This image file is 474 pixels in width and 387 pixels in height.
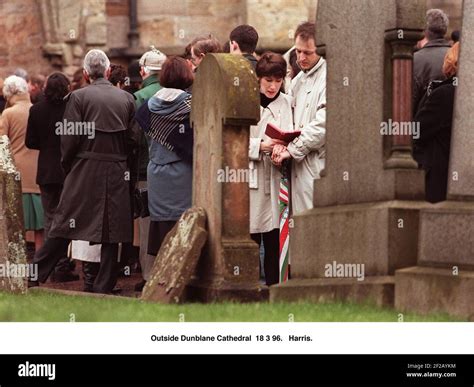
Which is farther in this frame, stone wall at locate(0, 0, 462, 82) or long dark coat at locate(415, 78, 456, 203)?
stone wall at locate(0, 0, 462, 82)

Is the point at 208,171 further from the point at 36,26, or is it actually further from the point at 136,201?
the point at 36,26

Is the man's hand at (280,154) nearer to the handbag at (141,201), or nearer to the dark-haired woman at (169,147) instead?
the dark-haired woman at (169,147)

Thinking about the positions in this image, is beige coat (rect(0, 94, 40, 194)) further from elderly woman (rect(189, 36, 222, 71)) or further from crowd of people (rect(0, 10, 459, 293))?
elderly woman (rect(189, 36, 222, 71))

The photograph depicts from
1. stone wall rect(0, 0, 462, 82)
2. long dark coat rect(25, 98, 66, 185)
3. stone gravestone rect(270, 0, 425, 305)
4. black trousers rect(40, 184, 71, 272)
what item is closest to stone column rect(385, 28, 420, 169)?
stone gravestone rect(270, 0, 425, 305)

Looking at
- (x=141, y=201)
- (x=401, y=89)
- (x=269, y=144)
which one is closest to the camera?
(x=401, y=89)

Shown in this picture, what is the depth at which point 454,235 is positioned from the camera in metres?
12.4

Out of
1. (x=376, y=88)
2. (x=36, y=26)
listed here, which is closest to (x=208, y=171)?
(x=376, y=88)

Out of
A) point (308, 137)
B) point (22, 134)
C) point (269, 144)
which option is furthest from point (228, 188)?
point (22, 134)

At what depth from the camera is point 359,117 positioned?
13383 mm

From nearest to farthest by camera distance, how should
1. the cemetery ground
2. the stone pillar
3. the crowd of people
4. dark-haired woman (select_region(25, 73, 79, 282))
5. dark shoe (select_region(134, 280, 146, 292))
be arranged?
the cemetery ground → the stone pillar → the crowd of people → dark shoe (select_region(134, 280, 146, 292)) → dark-haired woman (select_region(25, 73, 79, 282))

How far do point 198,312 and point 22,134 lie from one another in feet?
24.9

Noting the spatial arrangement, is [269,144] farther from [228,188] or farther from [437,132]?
[437,132]

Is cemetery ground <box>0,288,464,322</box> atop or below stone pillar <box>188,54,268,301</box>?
below

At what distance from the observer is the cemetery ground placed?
39.1 feet
